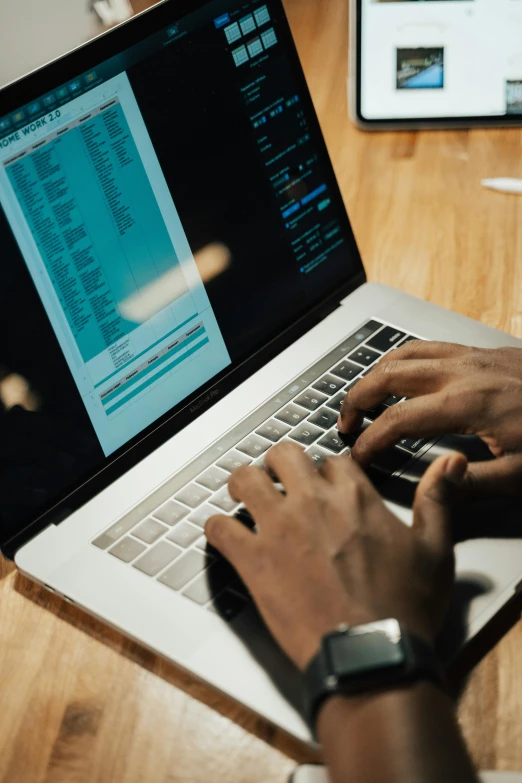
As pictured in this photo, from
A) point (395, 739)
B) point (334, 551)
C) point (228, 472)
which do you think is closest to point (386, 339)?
point (228, 472)

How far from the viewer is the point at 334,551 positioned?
0.59 meters

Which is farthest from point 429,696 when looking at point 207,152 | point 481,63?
point 481,63

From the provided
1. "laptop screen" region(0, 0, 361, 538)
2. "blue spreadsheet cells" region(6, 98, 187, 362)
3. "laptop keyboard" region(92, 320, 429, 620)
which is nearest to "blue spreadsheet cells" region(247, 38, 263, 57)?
"laptop screen" region(0, 0, 361, 538)

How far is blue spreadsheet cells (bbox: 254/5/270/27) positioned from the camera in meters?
0.83

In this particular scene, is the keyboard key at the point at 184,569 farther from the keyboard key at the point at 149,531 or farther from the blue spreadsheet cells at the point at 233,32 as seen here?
the blue spreadsheet cells at the point at 233,32

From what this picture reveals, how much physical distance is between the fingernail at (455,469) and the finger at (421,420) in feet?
0.29

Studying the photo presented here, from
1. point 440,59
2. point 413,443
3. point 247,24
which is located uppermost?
point 247,24

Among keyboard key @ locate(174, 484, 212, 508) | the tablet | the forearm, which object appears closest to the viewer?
the forearm

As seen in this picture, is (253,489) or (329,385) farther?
(329,385)

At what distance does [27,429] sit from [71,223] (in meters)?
0.17

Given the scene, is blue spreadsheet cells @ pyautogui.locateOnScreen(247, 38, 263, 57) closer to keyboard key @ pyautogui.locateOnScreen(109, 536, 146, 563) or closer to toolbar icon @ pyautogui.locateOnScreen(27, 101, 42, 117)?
toolbar icon @ pyautogui.locateOnScreen(27, 101, 42, 117)

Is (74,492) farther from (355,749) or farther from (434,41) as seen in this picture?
(434,41)

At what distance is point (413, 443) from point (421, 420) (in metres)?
0.05

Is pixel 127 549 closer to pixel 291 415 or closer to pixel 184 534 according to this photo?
pixel 184 534
